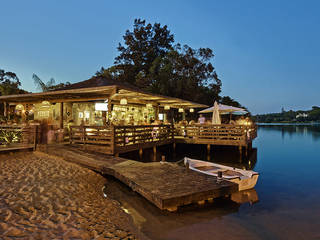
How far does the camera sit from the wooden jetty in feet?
15.9

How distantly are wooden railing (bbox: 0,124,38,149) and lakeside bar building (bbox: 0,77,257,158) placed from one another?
0.62 feet

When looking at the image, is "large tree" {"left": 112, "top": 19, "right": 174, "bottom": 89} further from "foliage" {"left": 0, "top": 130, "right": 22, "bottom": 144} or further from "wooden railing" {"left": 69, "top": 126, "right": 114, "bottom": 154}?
"wooden railing" {"left": 69, "top": 126, "right": 114, "bottom": 154}

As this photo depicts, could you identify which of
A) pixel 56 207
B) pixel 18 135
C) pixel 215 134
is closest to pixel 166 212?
pixel 56 207

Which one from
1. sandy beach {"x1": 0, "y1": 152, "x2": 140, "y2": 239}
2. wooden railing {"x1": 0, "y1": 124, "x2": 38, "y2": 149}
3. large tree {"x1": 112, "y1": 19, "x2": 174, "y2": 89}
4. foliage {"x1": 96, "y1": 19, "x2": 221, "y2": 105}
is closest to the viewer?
sandy beach {"x1": 0, "y1": 152, "x2": 140, "y2": 239}

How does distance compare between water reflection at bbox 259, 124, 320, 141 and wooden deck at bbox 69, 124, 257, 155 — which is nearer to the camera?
wooden deck at bbox 69, 124, 257, 155

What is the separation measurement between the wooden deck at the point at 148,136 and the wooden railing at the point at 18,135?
5.94 feet

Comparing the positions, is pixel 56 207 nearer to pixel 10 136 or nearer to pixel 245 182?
pixel 245 182

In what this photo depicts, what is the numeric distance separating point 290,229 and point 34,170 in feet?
24.6

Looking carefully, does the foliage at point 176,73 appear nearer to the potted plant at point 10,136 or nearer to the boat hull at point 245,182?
the potted plant at point 10,136

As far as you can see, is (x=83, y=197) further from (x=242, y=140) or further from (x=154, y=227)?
(x=242, y=140)

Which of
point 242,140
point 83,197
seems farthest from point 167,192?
point 242,140

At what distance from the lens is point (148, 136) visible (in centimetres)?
1155

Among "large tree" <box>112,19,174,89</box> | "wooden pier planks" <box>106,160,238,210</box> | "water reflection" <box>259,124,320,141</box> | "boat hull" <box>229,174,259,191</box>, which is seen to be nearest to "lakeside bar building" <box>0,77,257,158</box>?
"wooden pier planks" <box>106,160,238,210</box>

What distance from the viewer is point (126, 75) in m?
36.8
